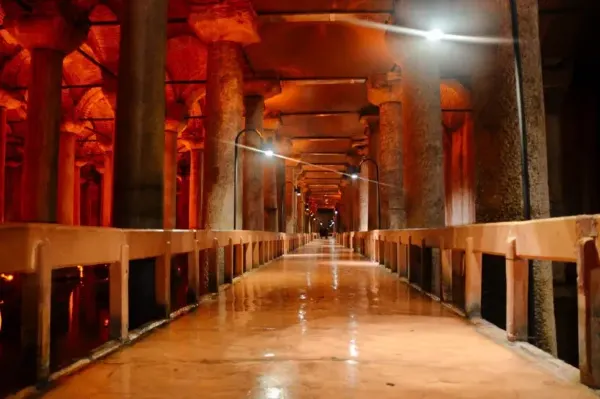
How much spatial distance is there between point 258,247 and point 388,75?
970 centimetres

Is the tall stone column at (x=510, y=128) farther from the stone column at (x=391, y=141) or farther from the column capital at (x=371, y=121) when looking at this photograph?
the column capital at (x=371, y=121)

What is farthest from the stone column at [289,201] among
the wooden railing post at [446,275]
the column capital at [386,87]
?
the wooden railing post at [446,275]

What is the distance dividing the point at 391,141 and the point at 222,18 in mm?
9061

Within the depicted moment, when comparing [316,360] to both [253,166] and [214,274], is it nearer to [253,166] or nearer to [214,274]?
[214,274]

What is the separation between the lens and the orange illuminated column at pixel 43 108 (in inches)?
707

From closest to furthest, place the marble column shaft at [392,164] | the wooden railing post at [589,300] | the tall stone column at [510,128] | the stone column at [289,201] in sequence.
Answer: the wooden railing post at [589,300], the tall stone column at [510,128], the marble column shaft at [392,164], the stone column at [289,201]

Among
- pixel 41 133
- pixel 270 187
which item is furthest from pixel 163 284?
pixel 270 187

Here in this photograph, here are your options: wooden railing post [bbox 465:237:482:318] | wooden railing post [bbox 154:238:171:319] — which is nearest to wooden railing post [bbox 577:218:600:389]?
wooden railing post [bbox 465:237:482:318]

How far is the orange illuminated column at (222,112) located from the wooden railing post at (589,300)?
13.3 metres

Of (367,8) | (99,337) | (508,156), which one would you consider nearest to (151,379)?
(99,337)

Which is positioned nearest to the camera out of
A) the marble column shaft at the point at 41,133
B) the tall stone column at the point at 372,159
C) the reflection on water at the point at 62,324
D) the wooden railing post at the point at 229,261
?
the reflection on water at the point at 62,324

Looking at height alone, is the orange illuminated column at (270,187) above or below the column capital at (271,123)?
below

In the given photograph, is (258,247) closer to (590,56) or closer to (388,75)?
(388,75)

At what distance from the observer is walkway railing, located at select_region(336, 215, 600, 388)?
3844 millimetres
